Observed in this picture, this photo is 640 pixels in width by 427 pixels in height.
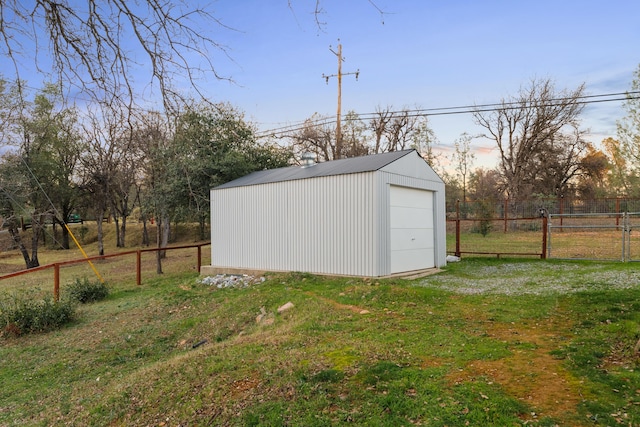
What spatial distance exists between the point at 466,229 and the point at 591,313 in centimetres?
1497

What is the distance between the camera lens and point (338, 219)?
32.0ft

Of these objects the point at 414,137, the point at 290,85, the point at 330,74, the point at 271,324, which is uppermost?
the point at 330,74

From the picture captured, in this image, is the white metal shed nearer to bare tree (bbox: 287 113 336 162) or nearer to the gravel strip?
the gravel strip

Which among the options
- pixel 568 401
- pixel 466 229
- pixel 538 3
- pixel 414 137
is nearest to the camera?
pixel 568 401

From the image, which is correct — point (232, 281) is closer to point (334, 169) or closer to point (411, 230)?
point (334, 169)

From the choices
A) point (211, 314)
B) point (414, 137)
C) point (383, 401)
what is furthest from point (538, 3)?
point (414, 137)

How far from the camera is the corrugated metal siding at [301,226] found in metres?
9.37

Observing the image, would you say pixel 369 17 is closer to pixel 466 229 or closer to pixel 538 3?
pixel 538 3

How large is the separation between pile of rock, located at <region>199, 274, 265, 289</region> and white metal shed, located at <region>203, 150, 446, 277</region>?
547 mm

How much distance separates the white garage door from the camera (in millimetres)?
9864

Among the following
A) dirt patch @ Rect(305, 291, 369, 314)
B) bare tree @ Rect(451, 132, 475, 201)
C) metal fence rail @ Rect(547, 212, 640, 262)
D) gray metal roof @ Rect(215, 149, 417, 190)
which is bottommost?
dirt patch @ Rect(305, 291, 369, 314)

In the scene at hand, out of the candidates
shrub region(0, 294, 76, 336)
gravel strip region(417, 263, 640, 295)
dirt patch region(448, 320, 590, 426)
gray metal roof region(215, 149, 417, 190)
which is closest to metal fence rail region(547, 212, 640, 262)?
gravel strip region(417, 263, 640, 295)

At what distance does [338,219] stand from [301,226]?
116 centimetres

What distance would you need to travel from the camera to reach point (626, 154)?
68.5 ft
